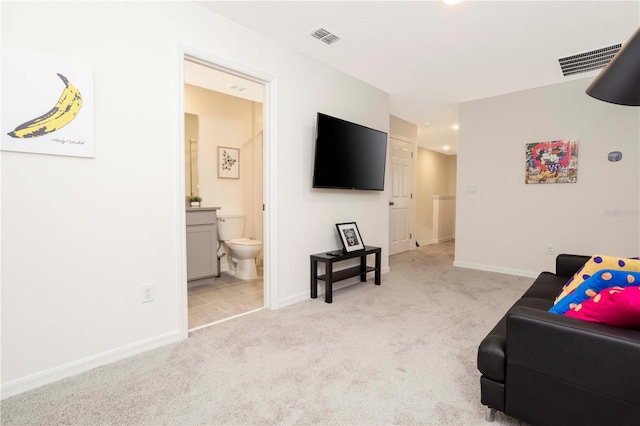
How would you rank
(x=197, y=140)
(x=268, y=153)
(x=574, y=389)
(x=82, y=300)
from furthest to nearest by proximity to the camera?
(x=197, y=140), (x=268, y=153), (x=82, y=300), (x=574, y=389)

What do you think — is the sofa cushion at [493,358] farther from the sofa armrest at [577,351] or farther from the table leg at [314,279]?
the table leg at [314,279]

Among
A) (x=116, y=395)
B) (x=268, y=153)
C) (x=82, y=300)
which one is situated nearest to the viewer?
(x=116, y=395)

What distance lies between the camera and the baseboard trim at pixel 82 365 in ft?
5.44

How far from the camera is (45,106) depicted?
5.58ft

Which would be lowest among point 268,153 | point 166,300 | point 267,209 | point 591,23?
point 166,300

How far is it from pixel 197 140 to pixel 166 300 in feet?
8.60

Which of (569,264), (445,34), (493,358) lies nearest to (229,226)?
(445,34)

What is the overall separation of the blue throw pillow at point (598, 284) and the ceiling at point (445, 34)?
2.01 m

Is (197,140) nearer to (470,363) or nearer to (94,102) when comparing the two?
(94,102)

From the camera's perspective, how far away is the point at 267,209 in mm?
2914

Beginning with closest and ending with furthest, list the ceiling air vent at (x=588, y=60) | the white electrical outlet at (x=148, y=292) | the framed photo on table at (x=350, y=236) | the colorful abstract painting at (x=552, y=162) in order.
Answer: the white electrical outlet at (x=148, y=292) → the ceiling air vent at (x=588, y=60) → the framed photo on table at (x=350, y=236) → the colorful abstract painting at (x=552, y=162)

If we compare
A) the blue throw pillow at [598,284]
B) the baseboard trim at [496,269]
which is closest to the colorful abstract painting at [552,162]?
the baseboard trim at [496,269]

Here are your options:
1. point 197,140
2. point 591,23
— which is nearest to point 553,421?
point 591,23

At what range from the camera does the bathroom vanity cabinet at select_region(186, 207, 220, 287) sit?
11.8 ft
